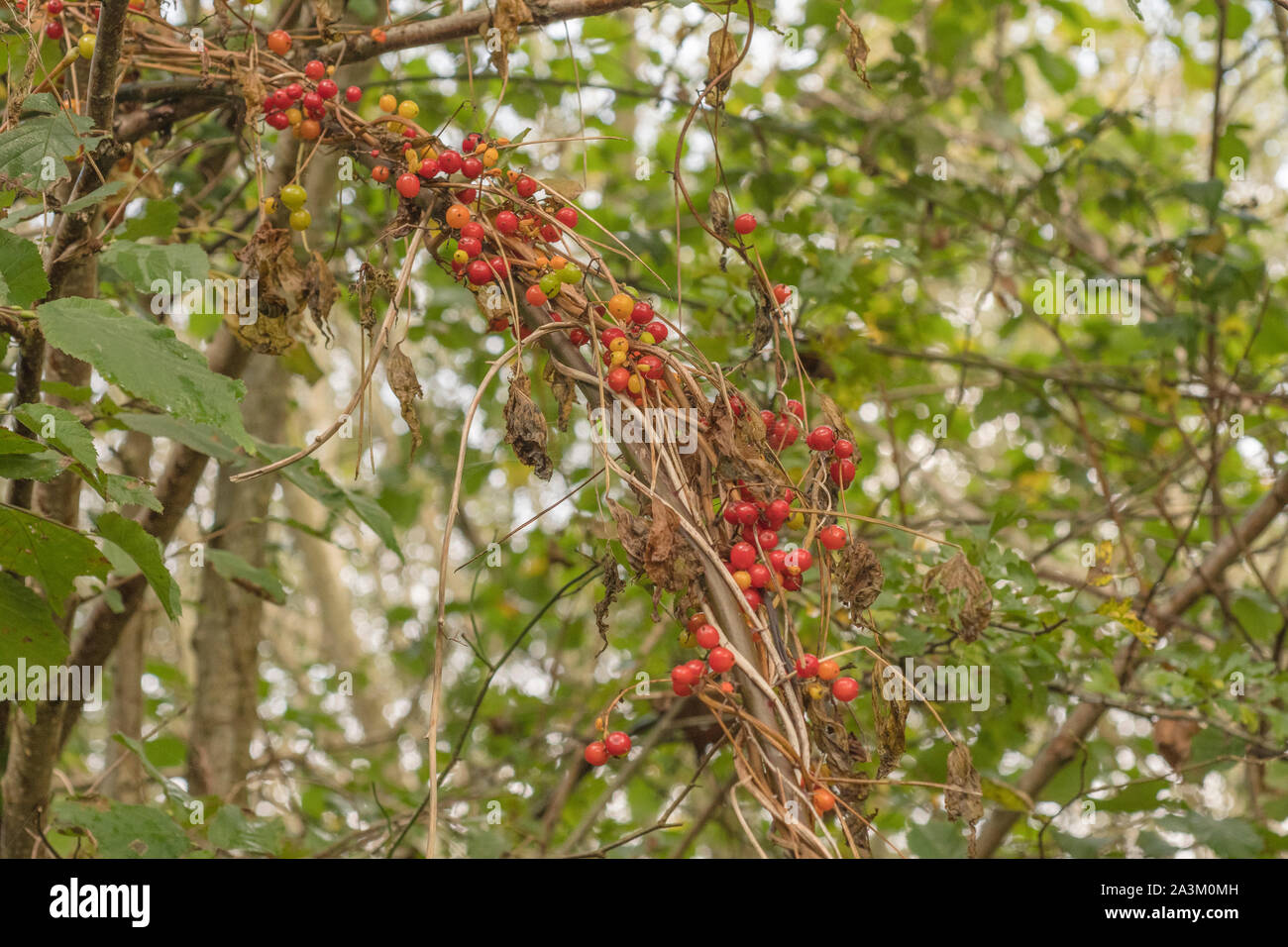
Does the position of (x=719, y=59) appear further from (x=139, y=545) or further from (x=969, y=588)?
(x=139, y=545)

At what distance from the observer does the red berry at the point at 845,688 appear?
990 mm

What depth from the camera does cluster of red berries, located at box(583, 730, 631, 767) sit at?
108cm

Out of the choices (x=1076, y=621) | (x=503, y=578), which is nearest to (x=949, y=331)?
(x=503, y=578)

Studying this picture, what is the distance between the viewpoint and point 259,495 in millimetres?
2445

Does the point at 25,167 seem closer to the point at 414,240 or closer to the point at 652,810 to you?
the point at 414,240

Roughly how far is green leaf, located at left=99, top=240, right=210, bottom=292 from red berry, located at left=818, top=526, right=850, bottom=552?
90cm

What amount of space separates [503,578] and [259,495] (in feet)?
5.45

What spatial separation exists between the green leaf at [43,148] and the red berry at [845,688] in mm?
1076

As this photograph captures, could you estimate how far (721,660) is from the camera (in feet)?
3.15

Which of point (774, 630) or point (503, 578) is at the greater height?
point (503, 578)

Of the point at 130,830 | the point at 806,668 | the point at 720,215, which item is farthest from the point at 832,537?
the point at 130,830

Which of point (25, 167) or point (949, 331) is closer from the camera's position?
point (25, 167)

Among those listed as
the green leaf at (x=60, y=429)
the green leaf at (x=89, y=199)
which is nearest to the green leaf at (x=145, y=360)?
the green leaf at (x=60, y=429)

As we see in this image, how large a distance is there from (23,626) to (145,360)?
1.17 ft
